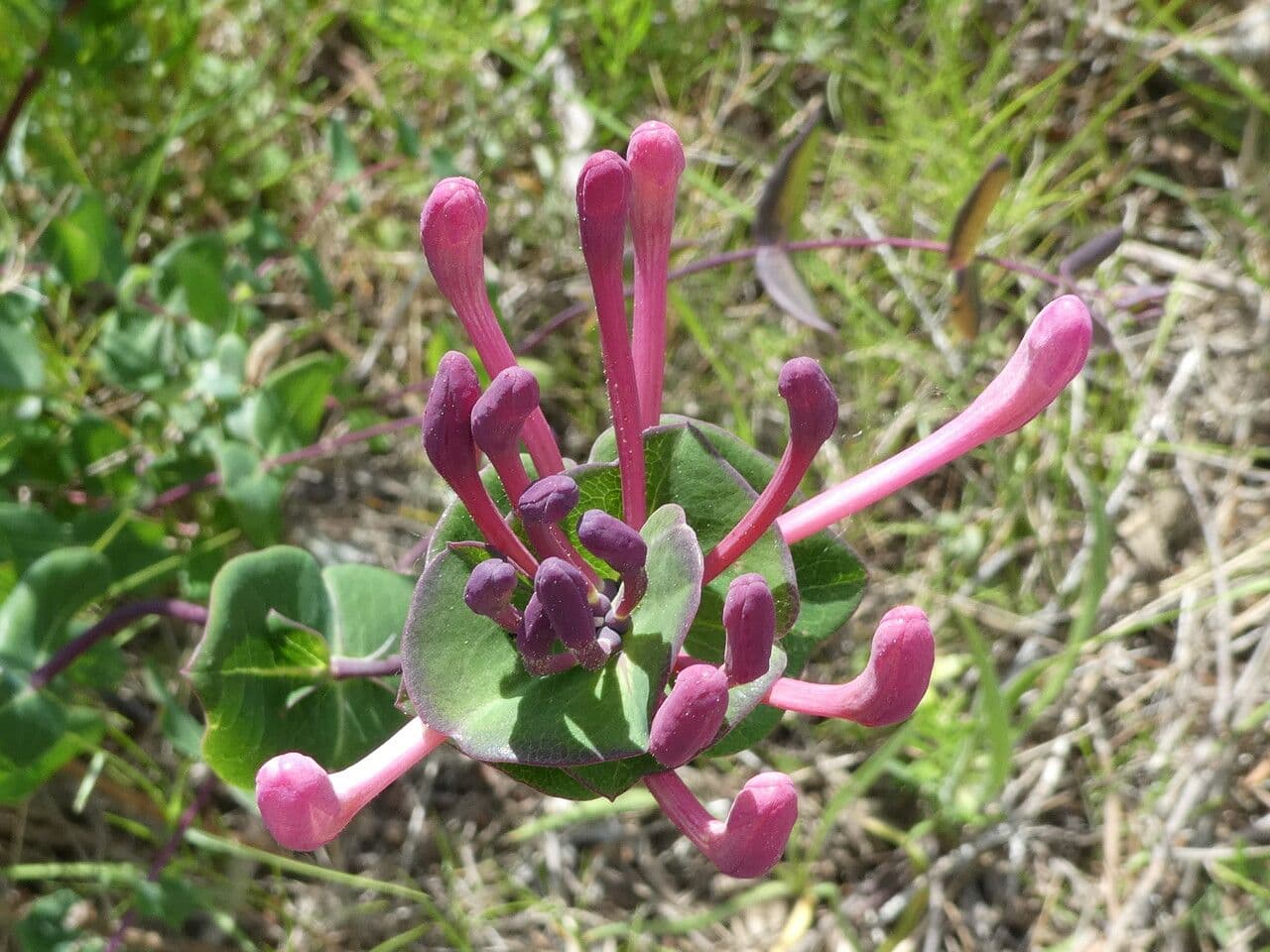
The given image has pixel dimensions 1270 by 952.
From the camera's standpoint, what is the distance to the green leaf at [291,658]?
1388 mm

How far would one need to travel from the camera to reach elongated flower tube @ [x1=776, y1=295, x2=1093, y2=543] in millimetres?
1187

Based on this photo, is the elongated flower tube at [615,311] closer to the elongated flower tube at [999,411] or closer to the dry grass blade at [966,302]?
the elongated flower tube at [999,411]

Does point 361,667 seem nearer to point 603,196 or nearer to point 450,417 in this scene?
point 450,417

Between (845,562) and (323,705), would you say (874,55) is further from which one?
(323,705)

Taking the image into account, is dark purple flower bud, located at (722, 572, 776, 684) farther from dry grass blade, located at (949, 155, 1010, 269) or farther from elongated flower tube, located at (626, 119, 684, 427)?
dry grass blade, located at (949, 155, 1010, 269)

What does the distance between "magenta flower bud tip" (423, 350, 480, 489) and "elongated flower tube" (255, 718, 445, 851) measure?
0.95 feet

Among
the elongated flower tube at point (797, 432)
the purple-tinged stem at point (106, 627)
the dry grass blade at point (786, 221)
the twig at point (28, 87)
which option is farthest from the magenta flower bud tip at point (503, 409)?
the twig at point (28, 87)

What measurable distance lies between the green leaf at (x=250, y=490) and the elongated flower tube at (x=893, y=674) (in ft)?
3.90

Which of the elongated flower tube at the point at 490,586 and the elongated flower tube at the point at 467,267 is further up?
the elongated flower tube at the point at 467,267

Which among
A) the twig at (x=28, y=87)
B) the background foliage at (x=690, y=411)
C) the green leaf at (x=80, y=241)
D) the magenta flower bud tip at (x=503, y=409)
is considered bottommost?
the background foliage at (x=690, y=411)

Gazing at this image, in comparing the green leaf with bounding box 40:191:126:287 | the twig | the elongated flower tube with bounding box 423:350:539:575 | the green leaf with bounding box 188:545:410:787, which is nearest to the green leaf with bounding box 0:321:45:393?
the green leaf with bounding box 40:191:126:287

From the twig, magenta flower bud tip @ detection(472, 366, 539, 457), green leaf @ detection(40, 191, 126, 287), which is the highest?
the twig

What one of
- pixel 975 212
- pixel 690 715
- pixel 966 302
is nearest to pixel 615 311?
pixel 690 715

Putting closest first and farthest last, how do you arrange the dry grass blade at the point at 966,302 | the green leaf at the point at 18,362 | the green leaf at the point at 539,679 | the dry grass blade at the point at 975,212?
the green leaf at the point at 539,679 → the dry grass blade at the point at 975,212 → the green leaf at the point at 18,362 → the dry grass blade at the point at 966,302
